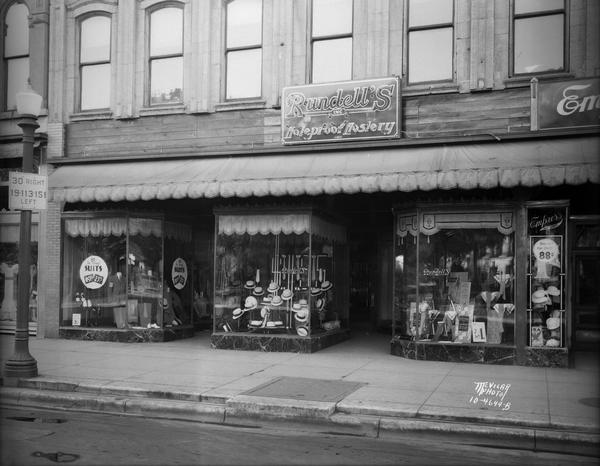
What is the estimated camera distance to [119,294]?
15.2 meters

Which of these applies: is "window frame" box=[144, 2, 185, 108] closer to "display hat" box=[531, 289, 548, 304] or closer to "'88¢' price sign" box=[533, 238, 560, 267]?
"'88¢' price sign" box=[533, 238, 560, 267]

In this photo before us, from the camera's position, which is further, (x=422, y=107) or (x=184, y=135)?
(x=184, y=135)

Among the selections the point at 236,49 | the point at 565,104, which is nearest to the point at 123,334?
the point at 236,49

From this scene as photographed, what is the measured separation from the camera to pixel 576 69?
12.0 meters

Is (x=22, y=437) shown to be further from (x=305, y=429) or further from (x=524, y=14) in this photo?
(x=524, y=14)

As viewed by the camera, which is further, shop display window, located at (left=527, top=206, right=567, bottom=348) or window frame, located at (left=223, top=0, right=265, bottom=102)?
window frame, located at (left=223, top=0, right=265, bottom=102)

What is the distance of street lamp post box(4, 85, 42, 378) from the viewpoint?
34.4 ft

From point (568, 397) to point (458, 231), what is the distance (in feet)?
13.6

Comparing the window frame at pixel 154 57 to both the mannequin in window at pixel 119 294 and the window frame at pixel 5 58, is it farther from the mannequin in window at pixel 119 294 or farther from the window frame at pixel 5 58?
the mannequin in window at pixel 119 294

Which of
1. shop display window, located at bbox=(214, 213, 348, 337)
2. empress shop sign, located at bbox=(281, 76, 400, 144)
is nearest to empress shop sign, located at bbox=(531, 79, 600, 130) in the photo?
empress shop sign, located at bbox=(281, 76, 400, 144)

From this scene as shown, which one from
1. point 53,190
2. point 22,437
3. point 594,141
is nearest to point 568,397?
point 594,141

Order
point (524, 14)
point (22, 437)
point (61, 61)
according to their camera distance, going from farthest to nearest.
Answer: point (61, 61)
point (524, 14)
point (22, 437)

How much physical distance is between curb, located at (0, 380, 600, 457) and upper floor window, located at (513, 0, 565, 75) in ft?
23.9

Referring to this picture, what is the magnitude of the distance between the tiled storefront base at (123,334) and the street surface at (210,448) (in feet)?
21.4
